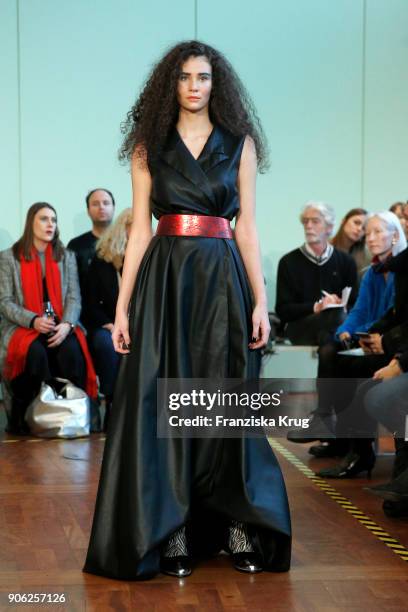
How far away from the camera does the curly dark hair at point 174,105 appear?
2969 millimetres

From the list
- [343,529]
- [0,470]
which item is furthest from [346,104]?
[343,529]

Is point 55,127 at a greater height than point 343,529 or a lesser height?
greater

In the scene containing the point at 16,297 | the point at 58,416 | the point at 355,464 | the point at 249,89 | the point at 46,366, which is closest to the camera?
the point at 355,464

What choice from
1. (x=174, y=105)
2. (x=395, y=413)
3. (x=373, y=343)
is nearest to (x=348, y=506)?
(x=395, y=413)

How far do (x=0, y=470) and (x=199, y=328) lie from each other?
2.09m

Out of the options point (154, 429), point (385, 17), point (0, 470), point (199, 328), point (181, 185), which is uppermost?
point (385, 17)

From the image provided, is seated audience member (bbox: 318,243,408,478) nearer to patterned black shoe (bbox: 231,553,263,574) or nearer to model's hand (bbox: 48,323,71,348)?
patterned black shoe (bbox: 231,553,263,574)

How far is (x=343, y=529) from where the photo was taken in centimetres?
353

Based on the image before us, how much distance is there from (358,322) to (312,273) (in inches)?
43.1

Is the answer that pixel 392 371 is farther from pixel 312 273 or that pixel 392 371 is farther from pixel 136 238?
pixel 312 273

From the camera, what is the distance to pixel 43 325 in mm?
5938

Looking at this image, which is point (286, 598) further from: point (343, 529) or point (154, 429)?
point (343, 529)

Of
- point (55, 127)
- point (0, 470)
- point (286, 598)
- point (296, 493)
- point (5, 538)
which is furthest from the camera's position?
point (55, 127)

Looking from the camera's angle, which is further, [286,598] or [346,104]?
[346,104]
